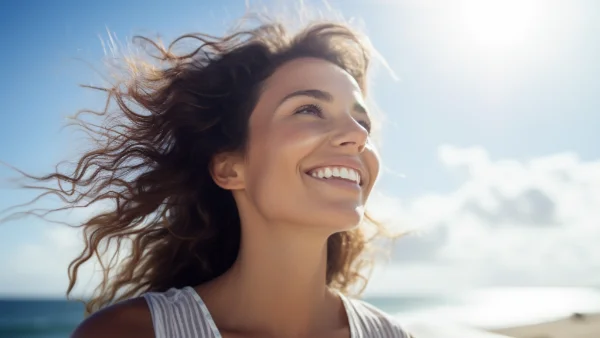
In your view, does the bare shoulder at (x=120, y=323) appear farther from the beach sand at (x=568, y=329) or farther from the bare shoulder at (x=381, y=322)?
the beach sand at (x=568, y=329)

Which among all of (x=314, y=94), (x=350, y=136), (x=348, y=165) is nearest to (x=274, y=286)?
(x=348, y=165)

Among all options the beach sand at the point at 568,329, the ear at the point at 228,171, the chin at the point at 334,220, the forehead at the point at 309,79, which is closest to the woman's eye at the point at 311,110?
the forehead at the point at 309,79

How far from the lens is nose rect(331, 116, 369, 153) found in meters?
2.84

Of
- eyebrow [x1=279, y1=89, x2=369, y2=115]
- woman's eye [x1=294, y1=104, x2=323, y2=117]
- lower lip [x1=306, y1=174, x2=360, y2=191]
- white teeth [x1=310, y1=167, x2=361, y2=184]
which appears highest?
eyebrow [x1=279, y1=89, x2=369, y2=115]

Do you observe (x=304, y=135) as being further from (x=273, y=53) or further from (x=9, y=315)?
(x=9, y=315)

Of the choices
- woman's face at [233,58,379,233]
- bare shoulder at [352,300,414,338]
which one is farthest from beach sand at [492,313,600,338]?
woman's face at [233,58,379,233]

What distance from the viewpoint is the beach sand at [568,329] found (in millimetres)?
10349

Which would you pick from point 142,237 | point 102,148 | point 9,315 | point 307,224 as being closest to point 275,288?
point 307,224

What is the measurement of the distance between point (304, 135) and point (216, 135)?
2.22 feet

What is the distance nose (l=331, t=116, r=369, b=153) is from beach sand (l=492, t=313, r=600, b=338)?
8729mm

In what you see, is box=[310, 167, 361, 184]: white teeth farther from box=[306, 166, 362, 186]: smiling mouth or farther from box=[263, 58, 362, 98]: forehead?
box=[263, 58, 362, 98]: forehead

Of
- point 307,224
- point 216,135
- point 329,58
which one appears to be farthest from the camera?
point 329,58

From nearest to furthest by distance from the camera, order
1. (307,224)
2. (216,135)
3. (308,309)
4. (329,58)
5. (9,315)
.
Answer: (307,224) < (308,309) < (216,135) < (329,58) < (9,315)

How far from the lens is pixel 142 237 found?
3.51m
